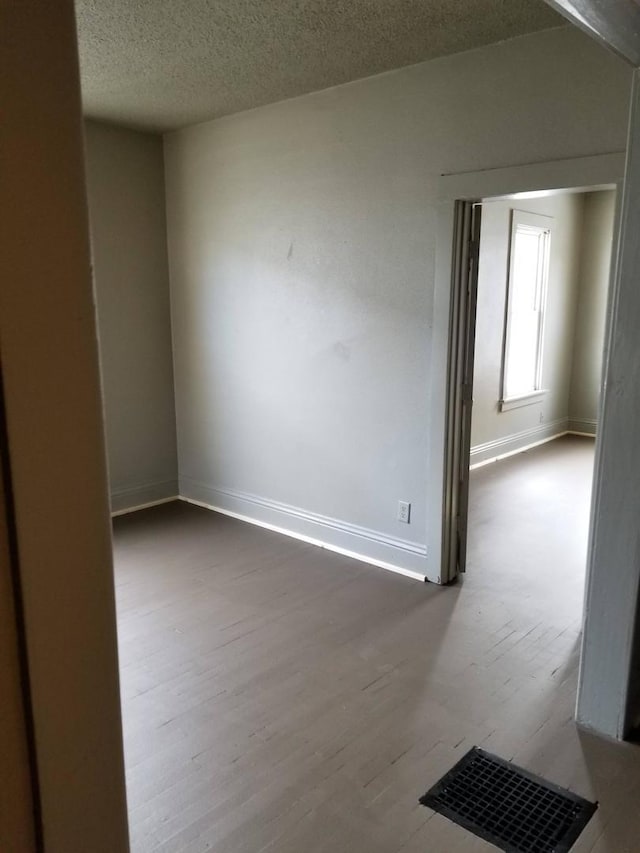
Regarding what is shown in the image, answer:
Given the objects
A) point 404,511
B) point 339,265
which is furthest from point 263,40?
point 404,511

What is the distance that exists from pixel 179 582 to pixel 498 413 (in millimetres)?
3605

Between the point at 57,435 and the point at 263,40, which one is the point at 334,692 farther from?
the point at 263,40

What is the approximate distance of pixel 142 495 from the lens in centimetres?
471

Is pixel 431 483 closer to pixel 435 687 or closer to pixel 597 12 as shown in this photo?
pixel 435 687

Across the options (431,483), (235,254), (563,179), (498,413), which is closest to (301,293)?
(235,254)

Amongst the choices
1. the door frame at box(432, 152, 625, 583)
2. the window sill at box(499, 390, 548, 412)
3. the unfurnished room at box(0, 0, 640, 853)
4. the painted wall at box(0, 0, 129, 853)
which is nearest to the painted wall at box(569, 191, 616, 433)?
the window sill at box(499, 390, 548, 412)

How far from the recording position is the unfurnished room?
2.43ft

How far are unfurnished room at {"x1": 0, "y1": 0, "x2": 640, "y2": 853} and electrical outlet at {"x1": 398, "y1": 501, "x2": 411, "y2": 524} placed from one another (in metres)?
0.02

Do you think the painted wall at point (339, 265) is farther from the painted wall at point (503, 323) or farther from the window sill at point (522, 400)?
the window sill at point (522, 400)

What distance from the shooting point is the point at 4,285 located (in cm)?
65

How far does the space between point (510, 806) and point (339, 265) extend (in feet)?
8.79

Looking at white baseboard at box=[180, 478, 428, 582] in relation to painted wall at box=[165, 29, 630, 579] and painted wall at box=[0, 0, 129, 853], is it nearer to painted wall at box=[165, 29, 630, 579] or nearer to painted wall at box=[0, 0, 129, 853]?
painted wall at box=[165, 29, 630, 579]

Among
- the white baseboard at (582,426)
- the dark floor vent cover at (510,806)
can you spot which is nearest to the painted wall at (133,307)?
the dark floor vent cover at (510,806)

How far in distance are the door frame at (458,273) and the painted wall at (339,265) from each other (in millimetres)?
66
